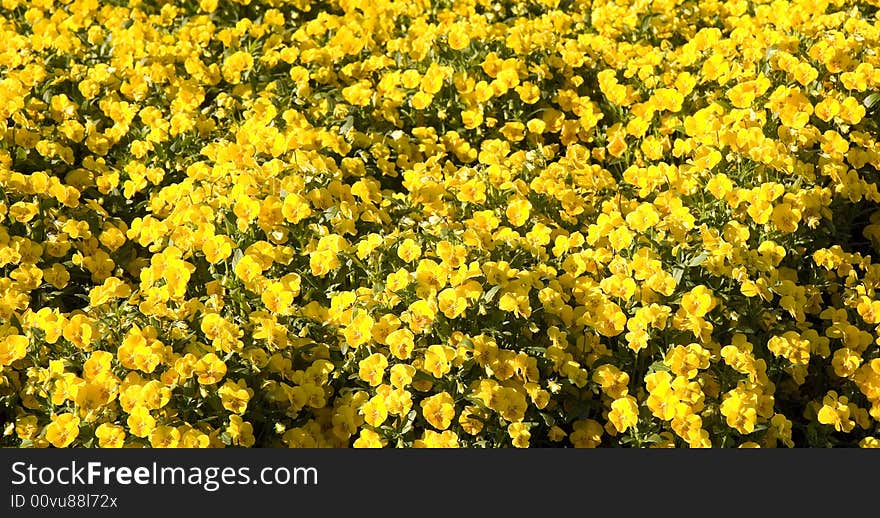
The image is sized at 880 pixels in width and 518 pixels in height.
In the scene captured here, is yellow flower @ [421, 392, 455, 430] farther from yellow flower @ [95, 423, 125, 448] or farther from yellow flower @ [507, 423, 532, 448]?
yellow flower @ [95, 423, 125, 448]

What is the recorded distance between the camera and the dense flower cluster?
2955 millimetres

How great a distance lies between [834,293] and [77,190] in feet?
7.92

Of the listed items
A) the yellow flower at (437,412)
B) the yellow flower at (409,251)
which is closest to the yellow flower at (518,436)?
the yellow flower at (437,412)

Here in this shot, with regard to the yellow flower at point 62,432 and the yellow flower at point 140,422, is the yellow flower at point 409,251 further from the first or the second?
the yellow flower at point 62,432

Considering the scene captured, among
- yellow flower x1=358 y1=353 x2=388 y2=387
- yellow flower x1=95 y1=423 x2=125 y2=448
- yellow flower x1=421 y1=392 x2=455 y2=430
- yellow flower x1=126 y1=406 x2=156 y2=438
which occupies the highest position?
yellow flower x1=358 y1=353 x2=388 y2=387

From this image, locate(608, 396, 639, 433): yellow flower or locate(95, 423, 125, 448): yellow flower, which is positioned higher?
locate(608, 396, 639, 433): yellow flower

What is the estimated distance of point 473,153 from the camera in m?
4.00

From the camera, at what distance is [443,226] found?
11.1 ft

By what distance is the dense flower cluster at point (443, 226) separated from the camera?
2955 mm

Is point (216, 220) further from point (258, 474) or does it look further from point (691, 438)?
point (691, 438)

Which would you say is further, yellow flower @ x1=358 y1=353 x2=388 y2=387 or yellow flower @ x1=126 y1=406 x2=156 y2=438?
yellow flower @ x1=358 y1=353 x2=388 y2=387

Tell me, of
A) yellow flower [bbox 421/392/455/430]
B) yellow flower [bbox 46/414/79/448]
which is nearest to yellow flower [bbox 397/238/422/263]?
yellow flower [bbox 421/392/455/430]

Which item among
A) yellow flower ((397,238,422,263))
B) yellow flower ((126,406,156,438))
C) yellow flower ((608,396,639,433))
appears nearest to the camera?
yellow flower ((126,406,156,438))

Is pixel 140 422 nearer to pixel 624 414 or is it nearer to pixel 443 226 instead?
pixel 443 226
